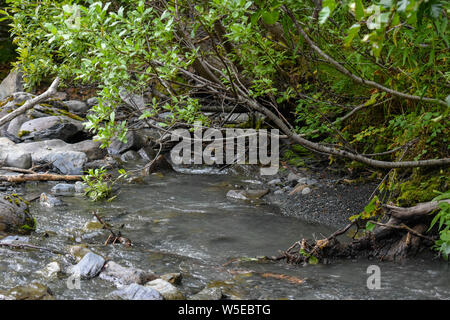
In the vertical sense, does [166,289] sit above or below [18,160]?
below

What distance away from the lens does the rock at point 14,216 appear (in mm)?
4785

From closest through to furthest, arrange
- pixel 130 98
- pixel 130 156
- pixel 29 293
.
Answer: pixel 29 293 → pixel 130 98 → pixel 130 156

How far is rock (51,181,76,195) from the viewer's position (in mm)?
6781

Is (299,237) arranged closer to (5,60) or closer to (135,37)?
(135,37)

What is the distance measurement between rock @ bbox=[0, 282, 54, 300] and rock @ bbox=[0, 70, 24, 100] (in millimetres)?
10311

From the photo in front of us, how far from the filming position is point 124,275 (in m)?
3.71

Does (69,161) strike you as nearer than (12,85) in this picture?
Yes

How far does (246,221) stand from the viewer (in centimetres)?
550

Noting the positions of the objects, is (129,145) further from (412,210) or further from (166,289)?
(412,210)

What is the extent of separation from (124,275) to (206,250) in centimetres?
107

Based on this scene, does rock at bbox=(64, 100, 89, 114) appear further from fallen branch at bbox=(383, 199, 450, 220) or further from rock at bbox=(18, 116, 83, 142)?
fallen branch at bbox=(383, 199, 450, 220)

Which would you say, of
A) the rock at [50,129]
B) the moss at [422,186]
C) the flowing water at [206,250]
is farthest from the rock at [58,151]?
the moss at [422,186]

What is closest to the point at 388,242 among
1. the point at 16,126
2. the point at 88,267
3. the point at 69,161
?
the point at 88,267

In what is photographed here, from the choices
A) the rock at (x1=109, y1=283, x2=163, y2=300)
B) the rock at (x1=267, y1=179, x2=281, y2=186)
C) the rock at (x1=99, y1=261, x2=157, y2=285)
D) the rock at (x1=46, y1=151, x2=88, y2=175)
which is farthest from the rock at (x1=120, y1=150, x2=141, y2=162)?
the rock at (x1=109, y1=283, x2=163, y2=300)
